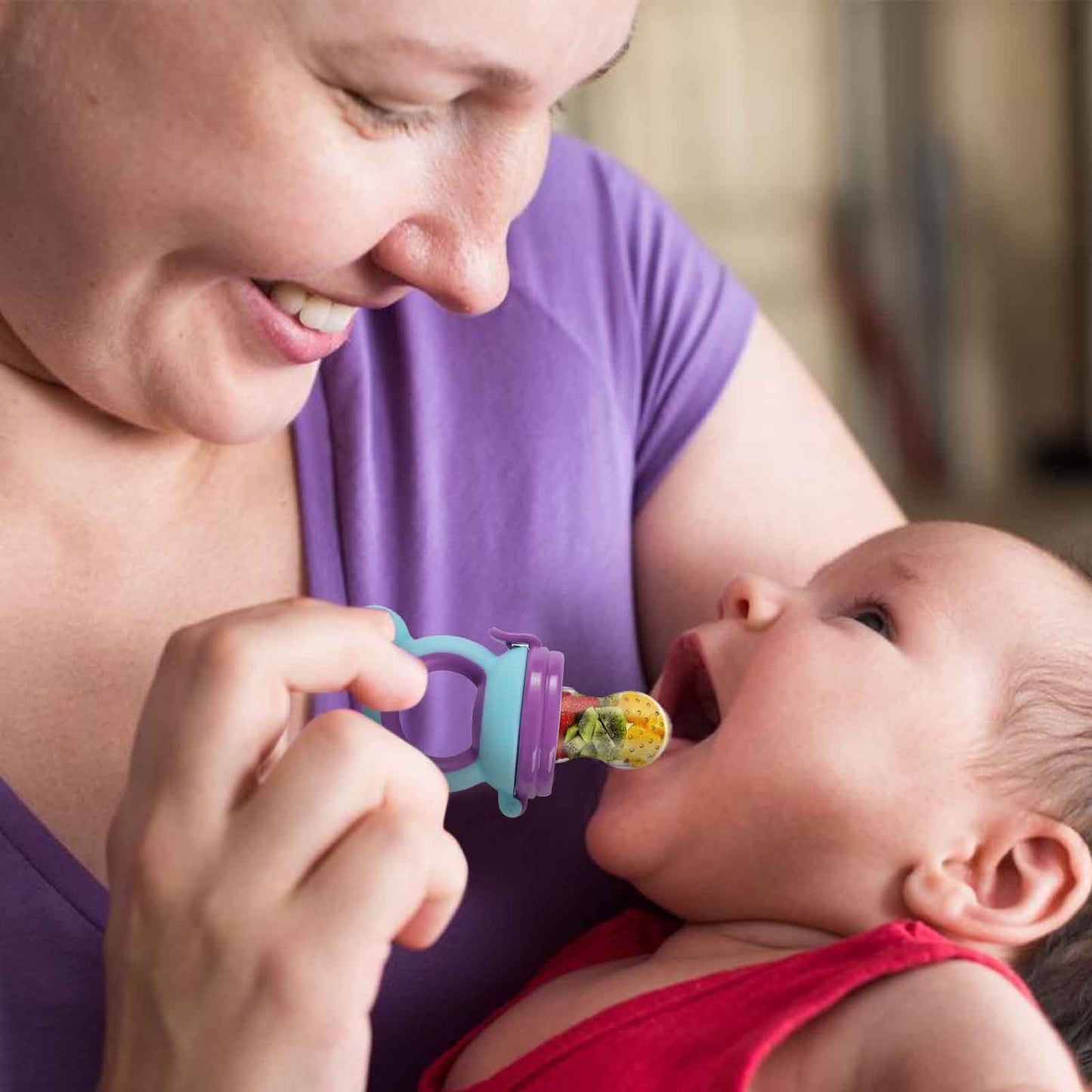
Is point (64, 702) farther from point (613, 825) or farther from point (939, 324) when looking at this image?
point (939, 324)

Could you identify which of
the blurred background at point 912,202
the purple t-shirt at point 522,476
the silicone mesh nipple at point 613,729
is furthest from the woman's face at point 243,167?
the blurred background at point 912,202

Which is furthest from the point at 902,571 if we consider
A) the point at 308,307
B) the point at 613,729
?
the point at 308,307

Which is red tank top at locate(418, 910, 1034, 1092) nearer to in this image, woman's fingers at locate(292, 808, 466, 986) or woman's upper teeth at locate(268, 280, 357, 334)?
woman's fingers at locate(292, 808, 466, 986)

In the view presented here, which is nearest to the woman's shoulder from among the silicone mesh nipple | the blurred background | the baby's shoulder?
the silicone mesh nipple

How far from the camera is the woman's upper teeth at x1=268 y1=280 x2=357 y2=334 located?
43.9 inches

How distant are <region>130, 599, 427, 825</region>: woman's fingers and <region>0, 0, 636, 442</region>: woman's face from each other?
0.85ft

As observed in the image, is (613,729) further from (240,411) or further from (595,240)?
(595,240)

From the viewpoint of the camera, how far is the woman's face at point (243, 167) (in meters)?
0.97

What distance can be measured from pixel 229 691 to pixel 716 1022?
489 mm

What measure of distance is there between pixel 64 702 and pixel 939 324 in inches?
166

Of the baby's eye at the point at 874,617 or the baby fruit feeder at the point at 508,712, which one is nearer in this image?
the baby fruit feeder at the point at 508,712

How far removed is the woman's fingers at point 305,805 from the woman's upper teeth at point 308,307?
34 centimetres

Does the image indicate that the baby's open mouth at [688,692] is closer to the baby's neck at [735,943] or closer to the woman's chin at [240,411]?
the baby's neck at [735,943]

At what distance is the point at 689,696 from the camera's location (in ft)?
4.72
